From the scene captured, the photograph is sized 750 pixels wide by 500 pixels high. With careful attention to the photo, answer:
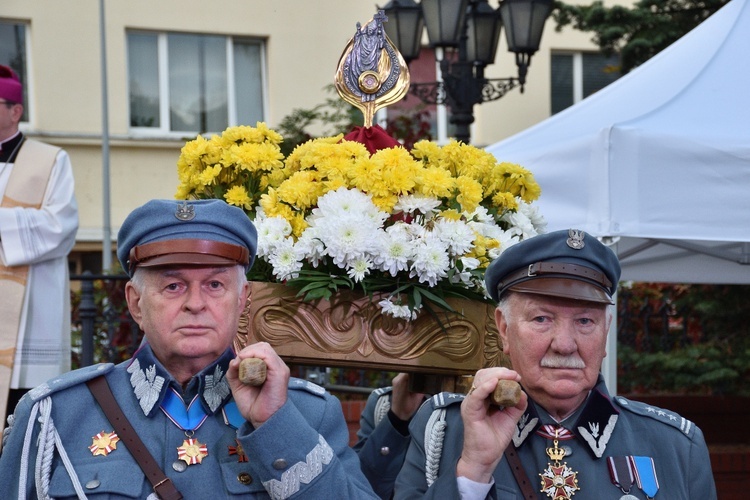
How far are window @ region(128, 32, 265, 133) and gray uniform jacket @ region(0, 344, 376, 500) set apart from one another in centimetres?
1209

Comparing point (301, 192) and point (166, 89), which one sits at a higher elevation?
point (166, 89)

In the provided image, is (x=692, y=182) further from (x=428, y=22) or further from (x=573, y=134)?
(x=428, y=22)

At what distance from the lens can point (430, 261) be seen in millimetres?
3383

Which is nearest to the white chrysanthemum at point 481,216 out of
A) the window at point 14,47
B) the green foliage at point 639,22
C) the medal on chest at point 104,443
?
the medal on chest at point 104,443

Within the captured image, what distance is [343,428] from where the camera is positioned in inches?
108

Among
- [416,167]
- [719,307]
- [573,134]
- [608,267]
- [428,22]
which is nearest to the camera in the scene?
[608,267]

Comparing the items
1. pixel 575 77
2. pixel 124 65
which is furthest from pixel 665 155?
pixel 575 77

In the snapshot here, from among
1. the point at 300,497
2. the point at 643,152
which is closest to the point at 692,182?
the point at 643,152

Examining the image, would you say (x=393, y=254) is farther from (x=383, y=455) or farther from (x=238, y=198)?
(x=383, y=455)

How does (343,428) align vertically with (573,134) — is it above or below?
below

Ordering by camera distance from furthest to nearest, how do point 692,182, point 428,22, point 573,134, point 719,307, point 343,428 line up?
point 719,307
point 428,22
point 573,134
point 692,182
point 343,428

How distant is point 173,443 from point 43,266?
3.21 metres

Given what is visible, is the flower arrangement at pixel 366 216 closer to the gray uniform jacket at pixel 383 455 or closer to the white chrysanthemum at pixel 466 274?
the white chrysanthemum at pixel 466 274

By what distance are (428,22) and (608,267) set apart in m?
5.02
